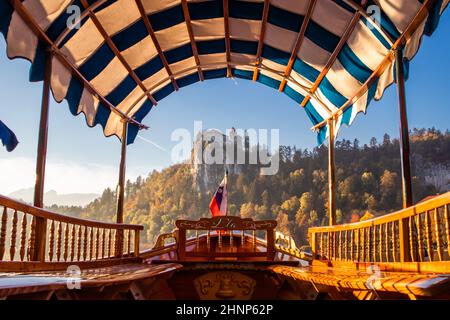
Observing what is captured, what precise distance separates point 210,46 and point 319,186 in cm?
6287

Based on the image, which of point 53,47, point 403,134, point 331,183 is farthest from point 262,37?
point 53,47

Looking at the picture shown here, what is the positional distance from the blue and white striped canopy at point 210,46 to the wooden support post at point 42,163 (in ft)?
0.31

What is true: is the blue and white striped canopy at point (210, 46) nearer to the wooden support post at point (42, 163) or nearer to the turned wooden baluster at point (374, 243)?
the wooden support post at point (42, 163)

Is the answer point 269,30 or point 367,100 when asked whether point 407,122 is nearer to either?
point 367,100

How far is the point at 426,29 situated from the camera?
3.77 metres

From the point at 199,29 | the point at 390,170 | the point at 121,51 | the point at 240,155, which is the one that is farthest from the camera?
the point at 240,155

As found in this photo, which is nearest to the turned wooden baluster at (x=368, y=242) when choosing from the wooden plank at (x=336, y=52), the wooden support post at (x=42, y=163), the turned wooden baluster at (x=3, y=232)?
the wooden plank at (x=336, y=52)

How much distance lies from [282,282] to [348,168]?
6258cm

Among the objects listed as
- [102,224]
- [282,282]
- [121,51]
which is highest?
[121,51]

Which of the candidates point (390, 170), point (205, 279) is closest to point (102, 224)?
point (205, 279)

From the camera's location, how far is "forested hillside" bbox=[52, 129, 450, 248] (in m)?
60.9

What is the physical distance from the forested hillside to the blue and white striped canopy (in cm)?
5210

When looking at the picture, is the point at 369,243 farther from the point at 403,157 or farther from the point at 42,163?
the point at 42,163

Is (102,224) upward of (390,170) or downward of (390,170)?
downward
